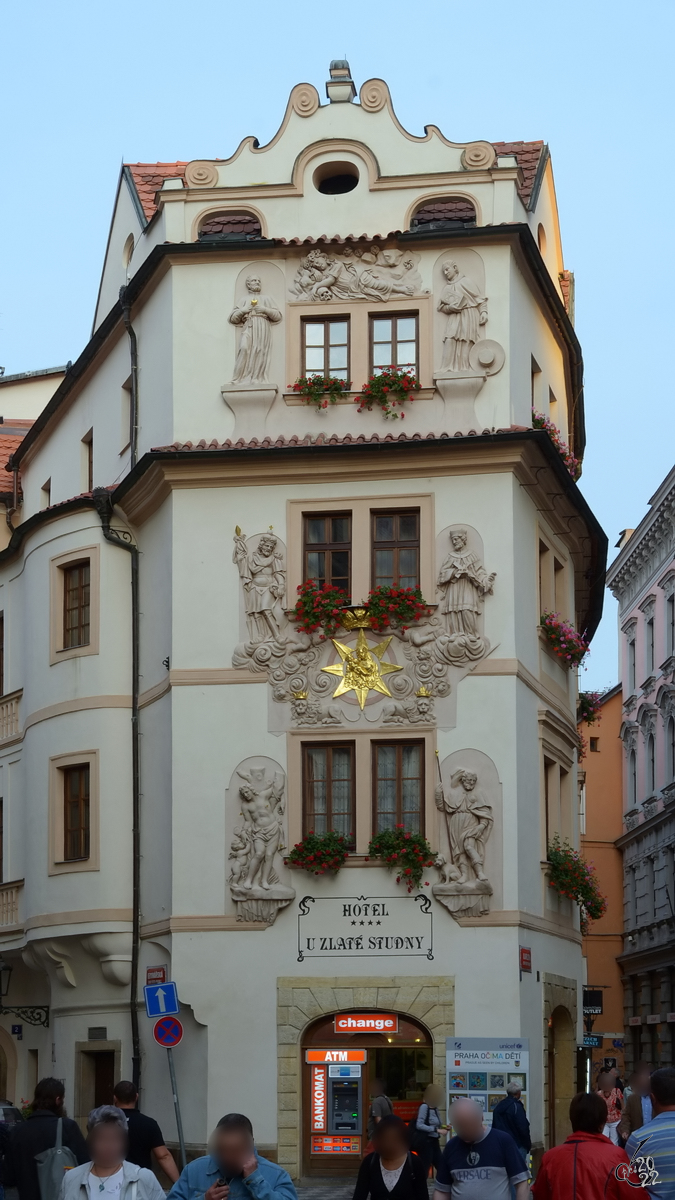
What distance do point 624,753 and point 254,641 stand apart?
154 feet

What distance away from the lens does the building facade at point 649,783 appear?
197 feet

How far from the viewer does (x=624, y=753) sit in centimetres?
7175

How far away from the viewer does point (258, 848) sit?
26.3m

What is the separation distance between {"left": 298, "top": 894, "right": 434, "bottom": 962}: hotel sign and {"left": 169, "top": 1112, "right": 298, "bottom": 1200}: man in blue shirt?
1696 centimetres

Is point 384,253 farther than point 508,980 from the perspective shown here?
Yes

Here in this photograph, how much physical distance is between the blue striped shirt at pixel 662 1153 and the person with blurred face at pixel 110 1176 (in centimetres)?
261

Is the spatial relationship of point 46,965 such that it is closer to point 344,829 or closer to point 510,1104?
point 344,829

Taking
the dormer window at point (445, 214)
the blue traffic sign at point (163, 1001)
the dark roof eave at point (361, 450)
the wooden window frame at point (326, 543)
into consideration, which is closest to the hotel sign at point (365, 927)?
the blue traffic sign at point (163, 1001)

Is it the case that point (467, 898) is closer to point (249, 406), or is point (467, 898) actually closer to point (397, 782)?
point (397, 782)

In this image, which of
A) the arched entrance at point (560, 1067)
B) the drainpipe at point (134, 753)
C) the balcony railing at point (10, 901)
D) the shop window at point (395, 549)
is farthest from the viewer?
the balcony railing at point (10, 901)

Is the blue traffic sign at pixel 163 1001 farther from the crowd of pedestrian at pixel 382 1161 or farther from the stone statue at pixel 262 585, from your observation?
the crowd of pedestrian at pixel 382 1161

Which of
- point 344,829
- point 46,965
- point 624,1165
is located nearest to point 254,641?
point 344,829

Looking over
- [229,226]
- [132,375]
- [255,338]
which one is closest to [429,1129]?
[255,338]

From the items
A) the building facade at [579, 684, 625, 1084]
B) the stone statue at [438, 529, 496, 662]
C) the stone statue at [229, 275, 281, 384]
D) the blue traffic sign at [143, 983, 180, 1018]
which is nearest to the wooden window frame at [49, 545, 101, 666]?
the stone statue at [229, 275, 281, 384]
